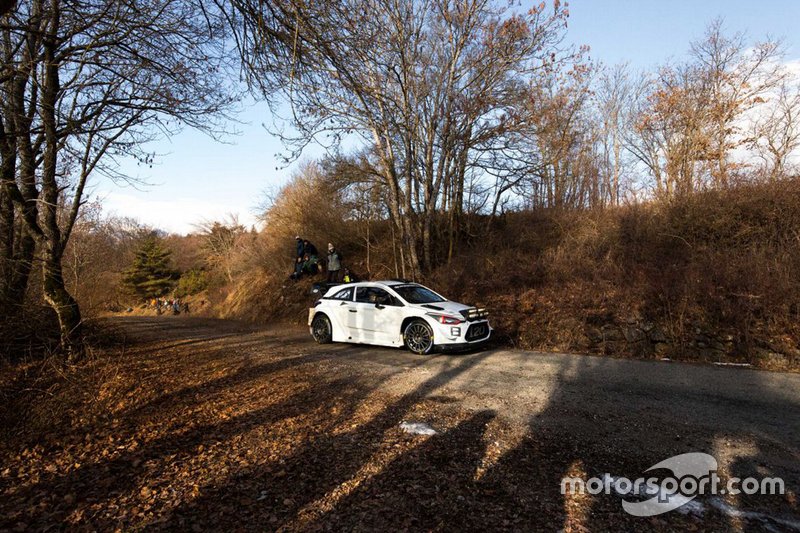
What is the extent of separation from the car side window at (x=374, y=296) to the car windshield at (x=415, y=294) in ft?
0.86

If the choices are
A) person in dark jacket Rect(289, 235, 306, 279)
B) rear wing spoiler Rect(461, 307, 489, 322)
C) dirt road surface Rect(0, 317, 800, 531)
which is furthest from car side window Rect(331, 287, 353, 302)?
person in dark jacket Rect(289, 235, 306, 279)

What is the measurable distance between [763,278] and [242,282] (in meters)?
23.8

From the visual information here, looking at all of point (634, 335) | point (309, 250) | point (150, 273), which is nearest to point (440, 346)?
point (634, 335)

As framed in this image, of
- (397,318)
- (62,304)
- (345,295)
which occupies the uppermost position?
(345,295)

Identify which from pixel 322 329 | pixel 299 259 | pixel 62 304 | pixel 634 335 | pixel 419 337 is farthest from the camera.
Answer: pixel 299 259

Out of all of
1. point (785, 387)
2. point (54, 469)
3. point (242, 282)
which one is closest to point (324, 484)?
point (54, 469)

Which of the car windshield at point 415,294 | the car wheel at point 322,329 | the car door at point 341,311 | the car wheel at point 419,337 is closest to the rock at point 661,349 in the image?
the car windshield at point 415,294

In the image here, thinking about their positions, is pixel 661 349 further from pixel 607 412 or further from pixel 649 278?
pixel 607 412

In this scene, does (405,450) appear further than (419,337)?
No

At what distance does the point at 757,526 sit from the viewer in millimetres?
2875

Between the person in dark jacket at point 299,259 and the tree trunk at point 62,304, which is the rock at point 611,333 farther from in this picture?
the person in dark jacket at point 299,259

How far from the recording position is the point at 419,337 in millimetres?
9328

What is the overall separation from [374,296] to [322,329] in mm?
2033

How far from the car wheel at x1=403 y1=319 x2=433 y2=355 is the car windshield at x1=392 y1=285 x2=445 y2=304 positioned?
64 cm
